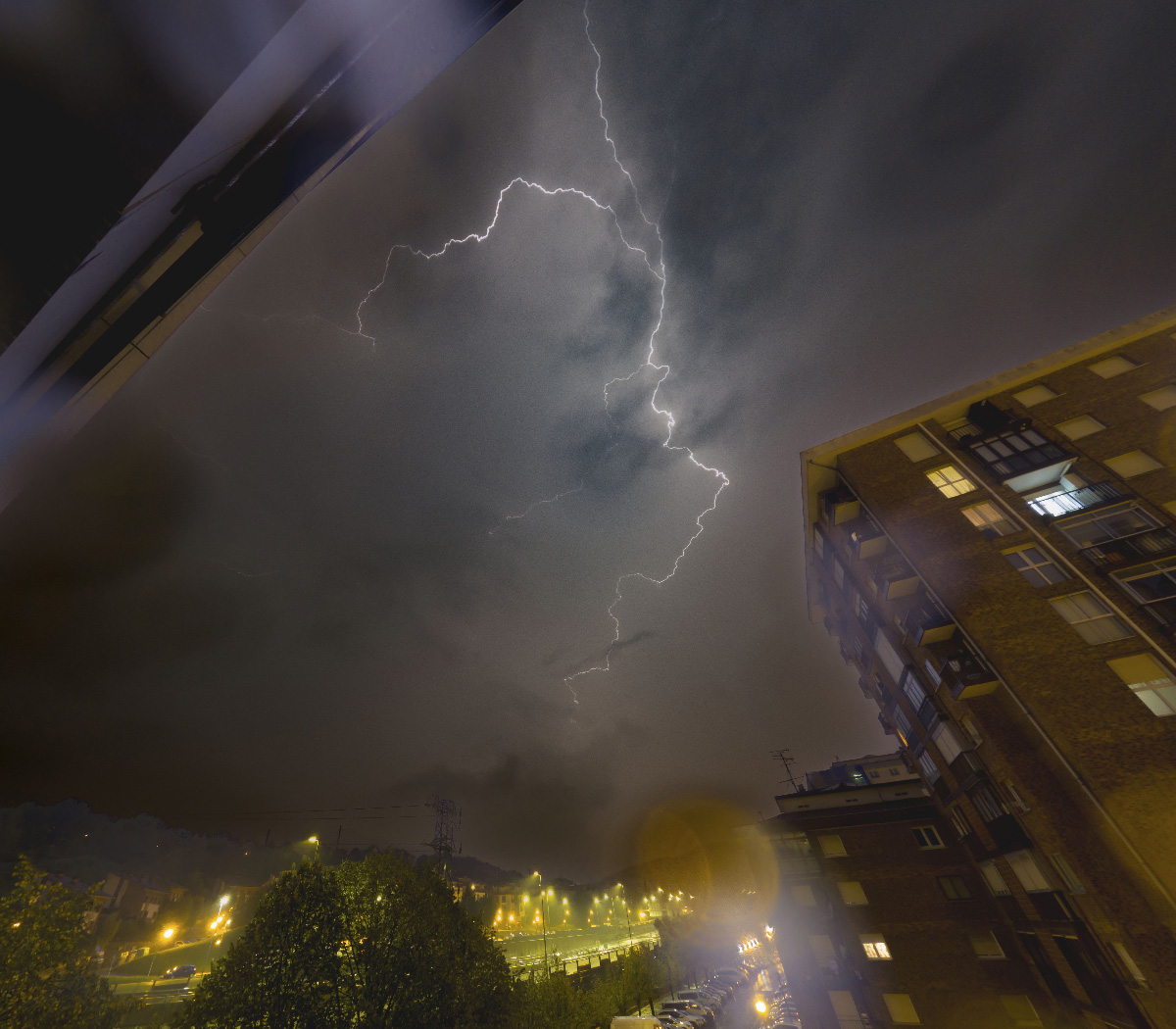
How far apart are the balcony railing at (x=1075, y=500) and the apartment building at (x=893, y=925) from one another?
16.6 metres

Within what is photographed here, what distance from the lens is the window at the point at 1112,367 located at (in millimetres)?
19359

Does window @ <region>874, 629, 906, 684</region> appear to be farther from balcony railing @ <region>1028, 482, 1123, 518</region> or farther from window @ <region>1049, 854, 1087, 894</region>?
balcony railing @ <region>1028, 482, 1123, 518</region>

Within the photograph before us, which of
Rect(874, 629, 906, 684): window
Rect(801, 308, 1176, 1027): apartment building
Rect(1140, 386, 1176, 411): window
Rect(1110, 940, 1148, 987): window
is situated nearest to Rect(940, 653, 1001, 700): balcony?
Rect(801, 308, 1176, 1027): apartment building

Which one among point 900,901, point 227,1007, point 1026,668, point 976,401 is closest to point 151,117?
point 227,1007

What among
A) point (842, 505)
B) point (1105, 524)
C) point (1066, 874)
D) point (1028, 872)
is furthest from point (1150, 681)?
point (842, 505)

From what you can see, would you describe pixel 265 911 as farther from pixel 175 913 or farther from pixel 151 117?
pixel 175 913

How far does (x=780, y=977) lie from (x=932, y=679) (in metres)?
48.6

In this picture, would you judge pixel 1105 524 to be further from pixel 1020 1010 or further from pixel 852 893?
pixel 852 893

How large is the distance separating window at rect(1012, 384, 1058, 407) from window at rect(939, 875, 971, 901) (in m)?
23.1

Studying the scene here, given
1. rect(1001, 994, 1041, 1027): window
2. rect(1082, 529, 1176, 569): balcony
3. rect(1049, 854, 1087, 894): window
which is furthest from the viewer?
rect(1001, 994, 1041, 1027): window

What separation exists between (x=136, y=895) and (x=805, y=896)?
8248 centimetres

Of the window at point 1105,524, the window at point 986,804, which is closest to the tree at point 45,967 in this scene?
the window at point 986,804

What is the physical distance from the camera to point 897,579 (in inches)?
790

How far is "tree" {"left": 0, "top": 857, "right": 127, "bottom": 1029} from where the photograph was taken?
11578mm
